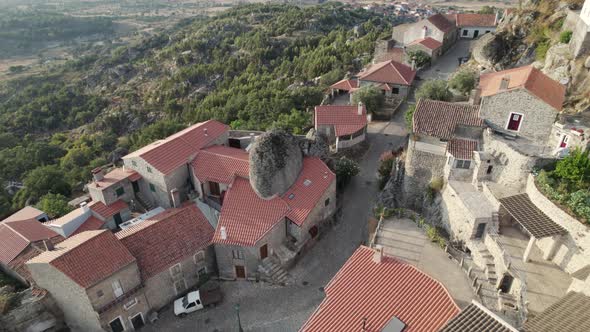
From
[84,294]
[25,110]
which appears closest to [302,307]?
[84,294]

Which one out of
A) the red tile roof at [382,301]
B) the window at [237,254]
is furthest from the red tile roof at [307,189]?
the red tile roof at [382,301]

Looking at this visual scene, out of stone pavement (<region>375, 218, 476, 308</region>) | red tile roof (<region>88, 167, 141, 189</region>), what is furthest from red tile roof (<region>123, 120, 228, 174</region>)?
stone pavement (<region>375, 218, 476, 308</region>)

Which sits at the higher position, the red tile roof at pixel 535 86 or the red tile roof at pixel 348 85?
the red tile roof at pixel 535 86

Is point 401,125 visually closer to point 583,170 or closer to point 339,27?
point 583,170

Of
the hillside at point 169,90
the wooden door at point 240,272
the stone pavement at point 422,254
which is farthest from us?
the hillside at point 169,90

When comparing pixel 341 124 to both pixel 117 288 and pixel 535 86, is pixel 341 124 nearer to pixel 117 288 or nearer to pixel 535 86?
pixel 535 86

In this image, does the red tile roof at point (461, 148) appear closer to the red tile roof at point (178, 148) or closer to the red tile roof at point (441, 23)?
the red tile roof at point (178, 148)
